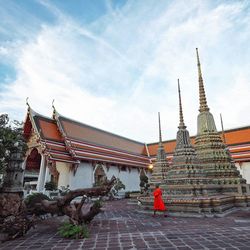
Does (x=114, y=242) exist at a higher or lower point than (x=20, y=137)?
lower

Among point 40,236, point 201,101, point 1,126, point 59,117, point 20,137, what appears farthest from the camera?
point 59,117

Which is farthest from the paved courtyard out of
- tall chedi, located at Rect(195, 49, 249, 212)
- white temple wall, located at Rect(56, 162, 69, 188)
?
white temple wall, located at Rect(56, 162, 69, 188)

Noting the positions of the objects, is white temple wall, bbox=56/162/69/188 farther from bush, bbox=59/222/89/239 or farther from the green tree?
bush, bbox=59/222/89/239

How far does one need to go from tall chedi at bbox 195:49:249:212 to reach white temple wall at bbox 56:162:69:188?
10.9 metres

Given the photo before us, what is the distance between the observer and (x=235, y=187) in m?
11.3

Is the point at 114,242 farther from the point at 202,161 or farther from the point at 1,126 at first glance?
the point at 202,161

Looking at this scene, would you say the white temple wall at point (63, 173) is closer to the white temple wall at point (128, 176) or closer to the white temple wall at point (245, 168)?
the white temple wall at point (128, 176)

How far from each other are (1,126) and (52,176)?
10921 millimetres

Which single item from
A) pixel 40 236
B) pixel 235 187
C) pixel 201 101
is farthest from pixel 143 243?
pixel 201 101

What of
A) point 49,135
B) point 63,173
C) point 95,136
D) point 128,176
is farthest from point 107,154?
point 49,135

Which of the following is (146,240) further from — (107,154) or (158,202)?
(107,154)

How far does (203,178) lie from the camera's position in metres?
10.5

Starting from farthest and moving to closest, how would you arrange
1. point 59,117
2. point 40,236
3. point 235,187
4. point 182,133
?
point 59,117 < point 182,133 < point 235,187 < point 40,236

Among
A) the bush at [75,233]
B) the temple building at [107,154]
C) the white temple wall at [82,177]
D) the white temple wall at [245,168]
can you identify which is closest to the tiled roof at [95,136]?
the temple building at [107,154]
